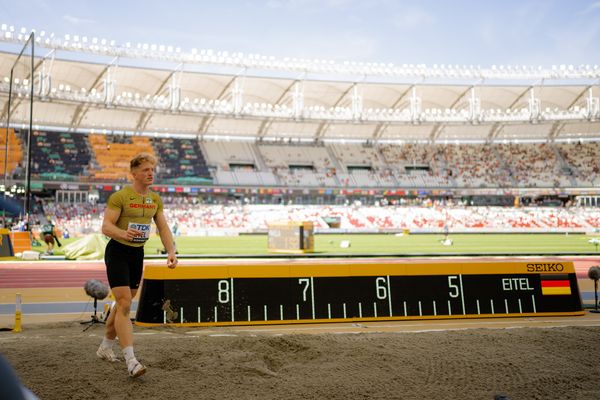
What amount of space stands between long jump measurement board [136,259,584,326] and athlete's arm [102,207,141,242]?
106 inches

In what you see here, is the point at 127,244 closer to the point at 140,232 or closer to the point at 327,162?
the point at 140,232

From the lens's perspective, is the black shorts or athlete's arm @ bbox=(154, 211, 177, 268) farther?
athlete's arm @ bbox=(154, 211, 177, 268)

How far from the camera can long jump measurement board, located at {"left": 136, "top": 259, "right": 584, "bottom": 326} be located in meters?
7.79

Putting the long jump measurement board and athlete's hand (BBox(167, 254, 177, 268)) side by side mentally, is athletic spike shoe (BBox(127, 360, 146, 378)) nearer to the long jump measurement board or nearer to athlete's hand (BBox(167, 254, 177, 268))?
athlete's hand (BBox(167, 254, 177, 268))

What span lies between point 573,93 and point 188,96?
151ft

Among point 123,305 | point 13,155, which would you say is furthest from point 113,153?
point 123,305

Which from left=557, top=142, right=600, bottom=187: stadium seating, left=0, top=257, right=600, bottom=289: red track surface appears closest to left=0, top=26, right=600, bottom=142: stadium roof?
left=557, top=142, right=600, bottom=187: stadium seating

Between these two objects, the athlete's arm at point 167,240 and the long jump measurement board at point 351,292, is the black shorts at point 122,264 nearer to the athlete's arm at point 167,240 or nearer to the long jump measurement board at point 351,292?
the athlete's arm at point 167,240

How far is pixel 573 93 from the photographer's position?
6469 centimetres

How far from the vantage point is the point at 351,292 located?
27.6ft

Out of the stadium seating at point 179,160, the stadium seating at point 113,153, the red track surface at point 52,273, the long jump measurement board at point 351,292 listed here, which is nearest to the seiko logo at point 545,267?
the long jump measurement board at point 351,292

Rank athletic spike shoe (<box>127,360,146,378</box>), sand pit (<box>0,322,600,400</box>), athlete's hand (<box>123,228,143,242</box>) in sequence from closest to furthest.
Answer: sand pit (<box>0,322,600,400</box>) → athletic spike shoe (<box>127,360,146,378</box>) → athlete's hand (<box>123,228,143,242</box>)

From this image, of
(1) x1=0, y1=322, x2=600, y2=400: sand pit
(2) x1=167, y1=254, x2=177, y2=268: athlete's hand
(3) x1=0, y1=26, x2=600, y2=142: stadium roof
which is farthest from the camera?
(3) x1=0, y1=26, x2=600, y2=142: stadium roof

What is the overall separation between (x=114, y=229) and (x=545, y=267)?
7019 millimetres
